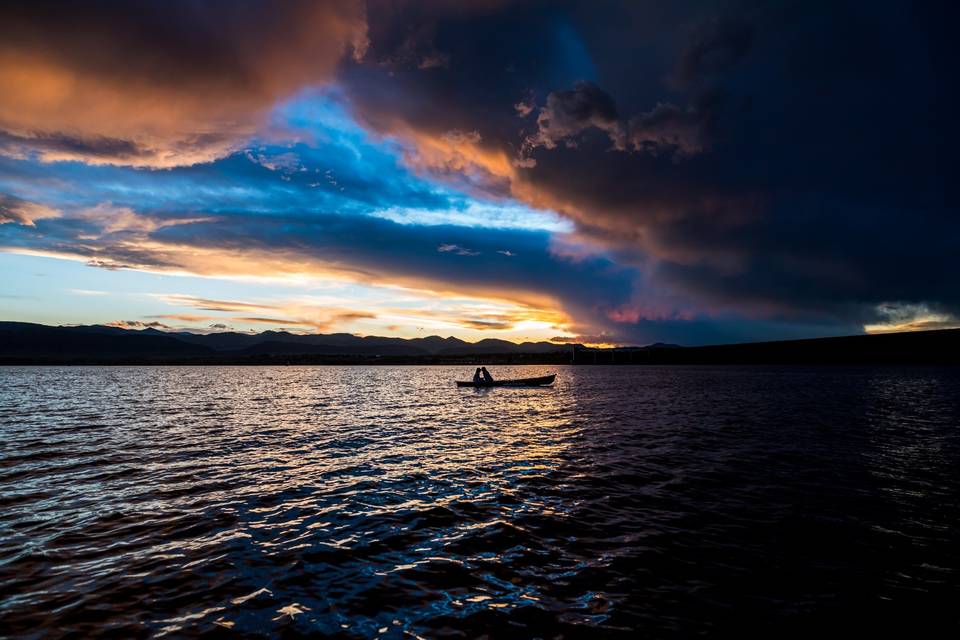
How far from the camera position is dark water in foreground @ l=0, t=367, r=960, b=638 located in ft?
26.7

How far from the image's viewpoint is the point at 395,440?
2766cm

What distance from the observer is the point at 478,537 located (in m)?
11.9

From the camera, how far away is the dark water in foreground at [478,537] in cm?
813

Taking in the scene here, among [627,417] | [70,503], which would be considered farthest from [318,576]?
[627,417]

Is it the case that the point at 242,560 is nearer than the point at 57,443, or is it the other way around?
the point at 242,560

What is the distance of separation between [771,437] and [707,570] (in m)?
22.2

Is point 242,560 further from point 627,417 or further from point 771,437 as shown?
point 627,417

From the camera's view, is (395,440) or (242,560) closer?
(242,560)

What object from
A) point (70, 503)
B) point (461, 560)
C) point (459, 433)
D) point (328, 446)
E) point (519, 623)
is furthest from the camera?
point (459, 433)

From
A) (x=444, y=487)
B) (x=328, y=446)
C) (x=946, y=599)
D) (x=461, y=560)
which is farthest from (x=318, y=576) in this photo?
(x=328, y=446)

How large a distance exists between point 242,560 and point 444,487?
25.0 ft

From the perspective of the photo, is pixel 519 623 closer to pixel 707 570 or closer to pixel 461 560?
pixel 461 560

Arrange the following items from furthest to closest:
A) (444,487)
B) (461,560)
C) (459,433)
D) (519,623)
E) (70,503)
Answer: (459,433), (444,487), (70,503), (461,560), (519,623)

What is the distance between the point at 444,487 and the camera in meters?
16.9
